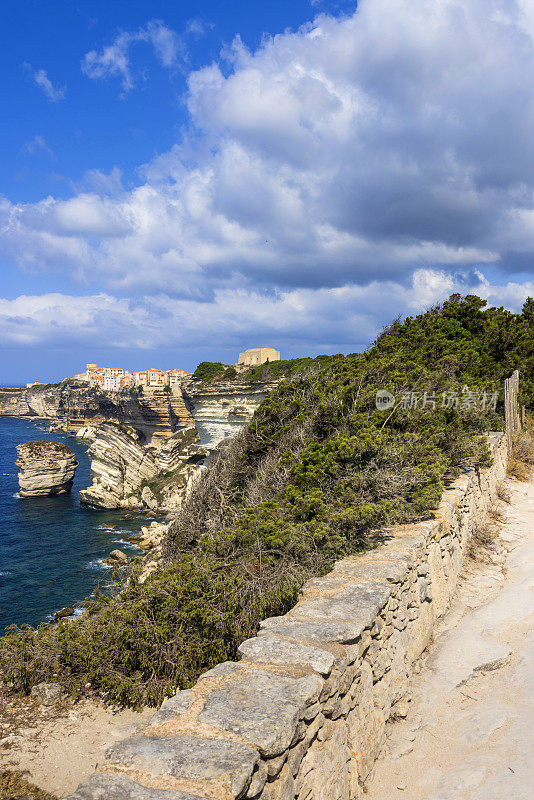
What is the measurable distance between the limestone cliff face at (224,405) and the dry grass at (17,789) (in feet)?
95.9

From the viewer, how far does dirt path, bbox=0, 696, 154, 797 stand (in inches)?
130

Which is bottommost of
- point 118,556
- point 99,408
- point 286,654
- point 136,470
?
point 118,556

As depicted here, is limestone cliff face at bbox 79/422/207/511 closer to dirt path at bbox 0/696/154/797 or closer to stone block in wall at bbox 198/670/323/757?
dirt path at bbox 0/696/154/797

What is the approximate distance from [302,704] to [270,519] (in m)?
3.09

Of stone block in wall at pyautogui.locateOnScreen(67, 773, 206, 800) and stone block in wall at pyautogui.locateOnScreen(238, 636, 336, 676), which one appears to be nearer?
stone block in wall at pyautogui.locateOnScreen(67, 773, 206, 800)

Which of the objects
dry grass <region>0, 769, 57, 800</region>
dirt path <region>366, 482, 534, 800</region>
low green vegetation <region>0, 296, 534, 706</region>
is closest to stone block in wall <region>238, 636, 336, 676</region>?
low green vegetation <region>0, 296, 534, 706</region>

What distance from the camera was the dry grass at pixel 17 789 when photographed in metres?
3.04

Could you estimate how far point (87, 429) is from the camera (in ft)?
315

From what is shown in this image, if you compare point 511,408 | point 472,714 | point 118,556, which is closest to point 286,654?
point 472,714

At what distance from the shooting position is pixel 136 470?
43844 millimetres

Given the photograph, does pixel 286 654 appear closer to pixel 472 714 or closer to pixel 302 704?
pixel 302 704

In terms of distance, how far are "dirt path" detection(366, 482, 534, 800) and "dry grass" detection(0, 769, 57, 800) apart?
2.29 metres

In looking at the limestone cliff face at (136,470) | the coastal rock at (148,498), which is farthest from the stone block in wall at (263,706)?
the coastal rock at (148,498)

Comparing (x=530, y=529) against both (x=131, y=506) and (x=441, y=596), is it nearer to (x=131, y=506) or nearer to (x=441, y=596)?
(x=441, y=596)
